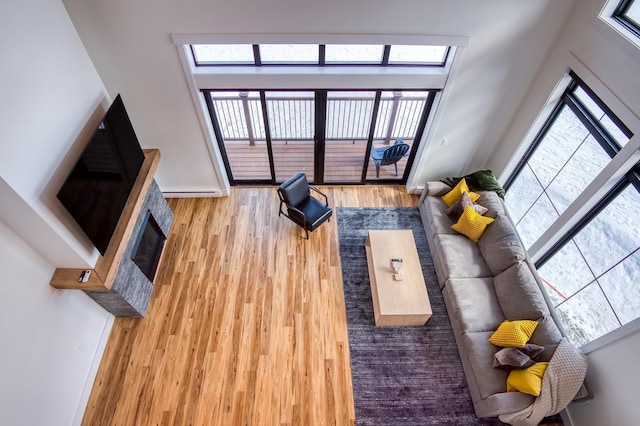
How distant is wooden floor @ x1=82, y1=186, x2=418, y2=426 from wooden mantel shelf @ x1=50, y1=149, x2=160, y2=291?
107cm

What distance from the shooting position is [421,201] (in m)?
5.33

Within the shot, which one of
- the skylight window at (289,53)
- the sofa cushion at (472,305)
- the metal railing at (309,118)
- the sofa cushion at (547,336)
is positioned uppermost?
the metal railing at (309,118)

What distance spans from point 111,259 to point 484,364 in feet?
13.0

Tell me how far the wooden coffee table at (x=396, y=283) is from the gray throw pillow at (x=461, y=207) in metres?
0.67

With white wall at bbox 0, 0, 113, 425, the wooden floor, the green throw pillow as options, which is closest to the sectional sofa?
the green throw pillow

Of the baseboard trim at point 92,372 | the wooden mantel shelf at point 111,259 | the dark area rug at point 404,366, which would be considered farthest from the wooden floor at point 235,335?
the wooden mantel shelf at point 111,259

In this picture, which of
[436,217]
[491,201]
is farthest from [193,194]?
[491,201]

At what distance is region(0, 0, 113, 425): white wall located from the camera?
2621 millimetres

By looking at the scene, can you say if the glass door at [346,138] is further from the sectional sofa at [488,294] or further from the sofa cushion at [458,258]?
the sofa cushion at [458,258]

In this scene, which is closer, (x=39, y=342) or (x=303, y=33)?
(x=39, y=342)

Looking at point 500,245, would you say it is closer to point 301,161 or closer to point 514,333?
point 514,333

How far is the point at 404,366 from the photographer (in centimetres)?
396

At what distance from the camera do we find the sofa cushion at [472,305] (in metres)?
3.91

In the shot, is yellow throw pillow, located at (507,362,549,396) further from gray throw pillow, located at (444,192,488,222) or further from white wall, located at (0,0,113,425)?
white wall, located at (0,0,113,425)
